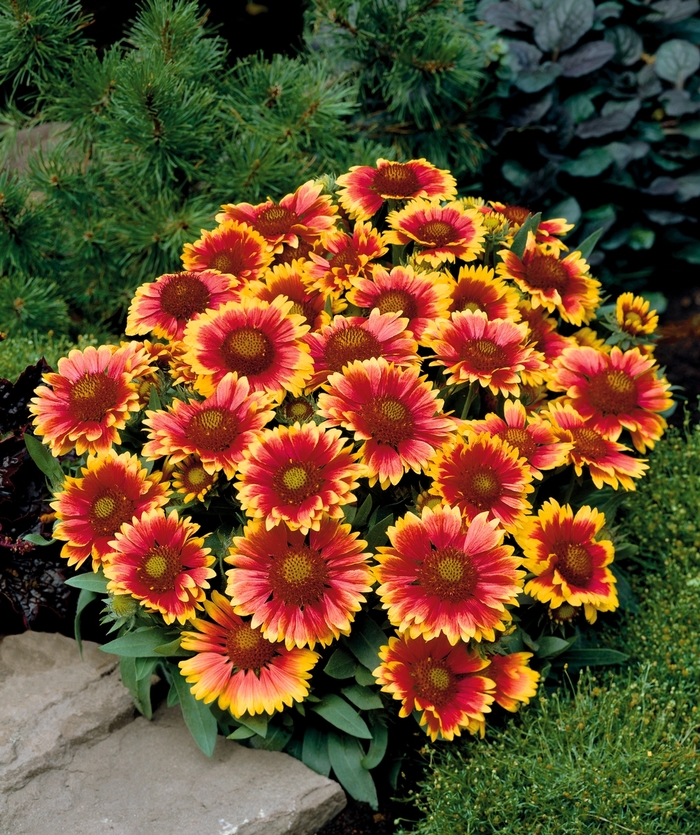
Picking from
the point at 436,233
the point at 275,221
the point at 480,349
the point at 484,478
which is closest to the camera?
the point at 484,478

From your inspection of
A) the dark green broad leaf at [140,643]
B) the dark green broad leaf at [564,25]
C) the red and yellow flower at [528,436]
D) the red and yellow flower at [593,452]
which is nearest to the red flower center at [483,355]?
the red and yellow flower at [528,436]

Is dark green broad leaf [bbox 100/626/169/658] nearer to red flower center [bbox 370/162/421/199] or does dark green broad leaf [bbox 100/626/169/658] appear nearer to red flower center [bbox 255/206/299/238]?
red flower center [bbox 255/206/299/238]

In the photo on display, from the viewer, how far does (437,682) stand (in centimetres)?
163

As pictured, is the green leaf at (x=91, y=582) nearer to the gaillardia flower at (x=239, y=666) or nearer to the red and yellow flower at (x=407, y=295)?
the gaillardia flower at (x=239, y=666)

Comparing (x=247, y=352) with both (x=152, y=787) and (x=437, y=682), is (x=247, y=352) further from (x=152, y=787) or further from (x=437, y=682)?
(x=152, y=787)

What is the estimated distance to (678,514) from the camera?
2.39 meters

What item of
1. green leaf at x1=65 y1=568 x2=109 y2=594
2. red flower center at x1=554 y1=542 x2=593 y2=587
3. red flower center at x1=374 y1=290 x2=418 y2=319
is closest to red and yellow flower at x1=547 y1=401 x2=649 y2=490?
red flower center at x1=554 y1=542 x2=593 y2=587

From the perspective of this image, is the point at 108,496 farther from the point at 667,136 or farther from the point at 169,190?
the point at 667,136

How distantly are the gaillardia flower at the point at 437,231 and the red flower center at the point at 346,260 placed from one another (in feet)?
0.29

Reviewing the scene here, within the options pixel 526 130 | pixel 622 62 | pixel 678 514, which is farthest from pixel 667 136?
pixel 678 514

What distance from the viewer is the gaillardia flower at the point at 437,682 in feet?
5.28

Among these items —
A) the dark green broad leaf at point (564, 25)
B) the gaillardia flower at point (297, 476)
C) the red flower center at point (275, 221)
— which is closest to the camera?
the gaillardia flower at point (297, 476)

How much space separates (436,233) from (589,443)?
56 centimetres

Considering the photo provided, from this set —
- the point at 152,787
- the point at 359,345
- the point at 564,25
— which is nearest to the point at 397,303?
the point at 359,345
